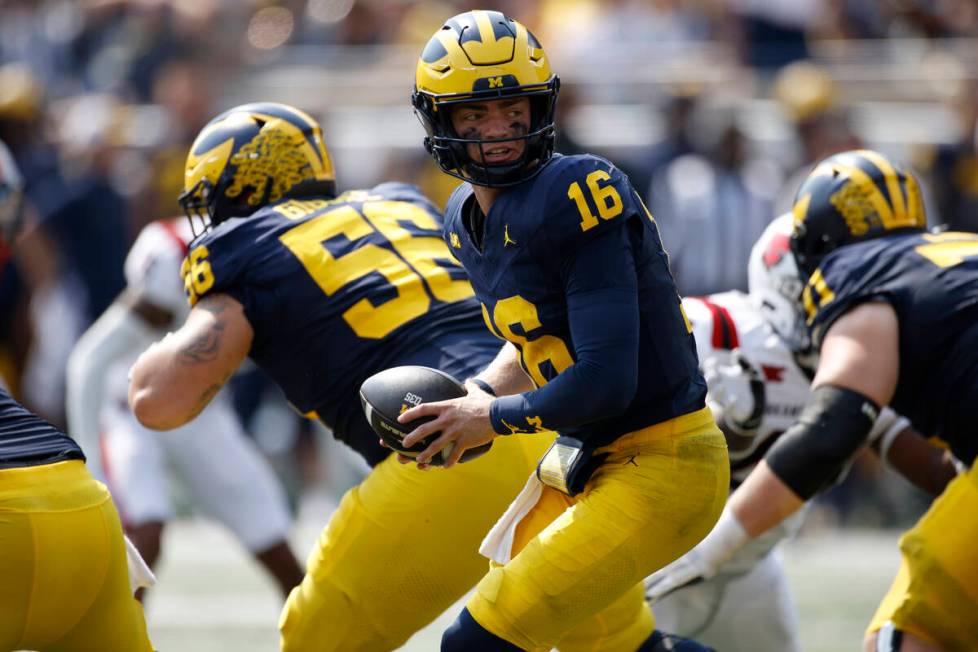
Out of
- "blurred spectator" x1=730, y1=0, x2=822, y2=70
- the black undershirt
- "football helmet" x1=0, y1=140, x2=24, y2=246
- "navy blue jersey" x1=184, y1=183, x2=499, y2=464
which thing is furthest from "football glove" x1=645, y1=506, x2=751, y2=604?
"blurred spectator" x1=730, y1=0, x2=822, y2=70

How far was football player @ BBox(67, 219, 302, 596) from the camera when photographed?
19.3 ft

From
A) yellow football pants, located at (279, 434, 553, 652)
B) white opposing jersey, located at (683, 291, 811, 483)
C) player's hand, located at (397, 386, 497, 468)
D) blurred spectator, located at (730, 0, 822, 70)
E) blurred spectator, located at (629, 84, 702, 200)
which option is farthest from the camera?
blurred spectator, located at (730, 0, 822, 70)

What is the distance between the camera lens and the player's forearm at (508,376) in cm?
390

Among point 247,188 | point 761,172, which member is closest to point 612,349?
point 247,188

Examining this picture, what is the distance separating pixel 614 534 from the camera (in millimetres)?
3516

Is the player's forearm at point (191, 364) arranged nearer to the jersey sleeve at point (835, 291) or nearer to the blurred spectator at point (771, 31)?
the jersey sleeve at point (835, 291)

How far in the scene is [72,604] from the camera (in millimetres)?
3580

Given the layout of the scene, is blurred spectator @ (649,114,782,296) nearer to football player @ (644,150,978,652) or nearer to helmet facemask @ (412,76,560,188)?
football player @ (644,150,978,652)

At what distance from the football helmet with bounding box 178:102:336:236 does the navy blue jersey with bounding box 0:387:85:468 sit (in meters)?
0.96

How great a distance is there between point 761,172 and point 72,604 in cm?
703

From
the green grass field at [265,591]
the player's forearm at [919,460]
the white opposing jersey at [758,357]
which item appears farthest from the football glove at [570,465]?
the green grass field at [265,591]

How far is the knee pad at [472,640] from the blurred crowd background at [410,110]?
5.14m

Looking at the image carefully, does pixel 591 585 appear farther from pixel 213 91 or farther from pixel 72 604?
pixel 213 91

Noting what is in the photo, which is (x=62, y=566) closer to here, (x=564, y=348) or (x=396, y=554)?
(x=396, y=554)
